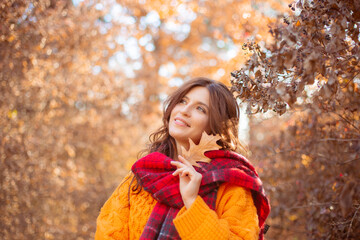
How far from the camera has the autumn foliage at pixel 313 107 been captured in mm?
1559

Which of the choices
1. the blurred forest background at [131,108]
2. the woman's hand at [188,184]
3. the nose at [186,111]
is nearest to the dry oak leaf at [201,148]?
the woman's hand at [188,184]

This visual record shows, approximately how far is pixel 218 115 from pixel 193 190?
65 cm

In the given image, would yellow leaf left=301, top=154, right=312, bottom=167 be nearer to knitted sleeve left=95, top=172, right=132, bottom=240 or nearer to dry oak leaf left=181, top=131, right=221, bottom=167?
dry oak leaf left=181, top=131, right=221, bottom=167

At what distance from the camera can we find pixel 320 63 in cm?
146

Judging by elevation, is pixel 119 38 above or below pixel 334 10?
above

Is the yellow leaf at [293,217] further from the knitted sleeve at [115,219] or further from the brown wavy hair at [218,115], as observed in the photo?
the knitted sleeve at [115,219]

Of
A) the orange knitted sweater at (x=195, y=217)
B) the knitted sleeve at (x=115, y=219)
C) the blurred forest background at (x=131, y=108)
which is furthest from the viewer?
the knitted sleeve at (x=115, y=219)

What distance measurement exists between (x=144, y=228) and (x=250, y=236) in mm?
632

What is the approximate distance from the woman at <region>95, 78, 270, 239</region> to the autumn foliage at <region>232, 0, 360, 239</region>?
390 mm

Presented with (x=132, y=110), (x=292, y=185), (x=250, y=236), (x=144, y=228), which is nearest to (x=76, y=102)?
(x=132, y=110)

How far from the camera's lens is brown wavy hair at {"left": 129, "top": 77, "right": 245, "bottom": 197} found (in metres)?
2.35

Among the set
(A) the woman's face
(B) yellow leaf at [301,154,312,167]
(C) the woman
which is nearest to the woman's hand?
(C) the woman

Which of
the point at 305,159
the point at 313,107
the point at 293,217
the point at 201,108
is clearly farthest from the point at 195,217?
the point at 293,217

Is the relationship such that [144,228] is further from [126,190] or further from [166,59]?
[166,59]
